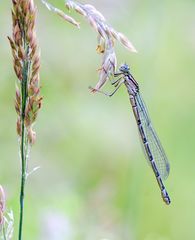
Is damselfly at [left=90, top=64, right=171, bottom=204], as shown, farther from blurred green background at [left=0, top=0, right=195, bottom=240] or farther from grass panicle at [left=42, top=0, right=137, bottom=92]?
grass panicle at [left=42, top=0, right=137, bottom=92]

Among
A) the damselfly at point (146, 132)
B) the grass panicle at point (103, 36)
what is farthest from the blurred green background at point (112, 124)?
the grass panicle at point (103, 36)

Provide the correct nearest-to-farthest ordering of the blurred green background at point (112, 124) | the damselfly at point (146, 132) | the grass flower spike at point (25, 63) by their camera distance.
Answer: the grass flower spike at point (25, 63) → the damselfly at point (146, 132) → the blurred green background at point (112, 124)

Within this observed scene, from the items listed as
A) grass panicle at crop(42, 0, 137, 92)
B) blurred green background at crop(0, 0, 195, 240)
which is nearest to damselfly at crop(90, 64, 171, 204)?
blurred green background at crop(0, 0, 195, 240)

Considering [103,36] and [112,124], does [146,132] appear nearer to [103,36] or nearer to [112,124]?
[112,124]

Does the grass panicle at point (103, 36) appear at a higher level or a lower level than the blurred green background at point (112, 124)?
lower

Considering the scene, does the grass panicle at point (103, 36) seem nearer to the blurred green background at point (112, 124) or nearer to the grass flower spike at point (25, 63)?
the grass flower spike at point (25, 63)

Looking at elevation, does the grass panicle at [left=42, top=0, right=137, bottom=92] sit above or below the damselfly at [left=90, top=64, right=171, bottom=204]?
below

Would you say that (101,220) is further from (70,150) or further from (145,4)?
(145,4)
